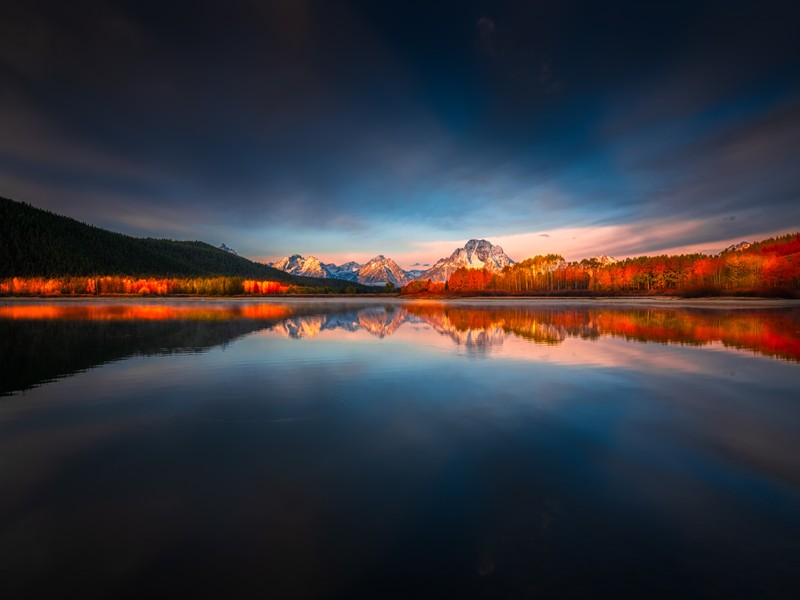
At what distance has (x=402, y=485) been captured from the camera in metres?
7.73

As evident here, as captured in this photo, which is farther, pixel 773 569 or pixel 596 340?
pixel 596 340

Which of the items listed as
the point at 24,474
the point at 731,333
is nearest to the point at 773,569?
the point at 24,474

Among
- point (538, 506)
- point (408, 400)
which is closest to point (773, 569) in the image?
point (538, 506)

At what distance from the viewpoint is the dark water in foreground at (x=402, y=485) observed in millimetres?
5289

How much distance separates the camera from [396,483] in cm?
781

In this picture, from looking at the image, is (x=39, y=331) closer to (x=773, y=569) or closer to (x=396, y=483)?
(x=396, y=483)

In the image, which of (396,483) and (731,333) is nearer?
(396,483)

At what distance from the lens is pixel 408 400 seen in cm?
1407

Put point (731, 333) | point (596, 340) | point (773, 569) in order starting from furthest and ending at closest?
point (731, 333) → point (596, 340) → point (773, 569)

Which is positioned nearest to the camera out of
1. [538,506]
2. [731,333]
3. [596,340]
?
[538,506]

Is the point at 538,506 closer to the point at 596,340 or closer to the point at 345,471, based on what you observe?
the point at 345,471

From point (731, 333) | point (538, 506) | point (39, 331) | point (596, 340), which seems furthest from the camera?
point (39, 331)

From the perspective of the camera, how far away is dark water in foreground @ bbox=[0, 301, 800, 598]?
529 centimetres

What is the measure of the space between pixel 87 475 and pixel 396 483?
6.43m
